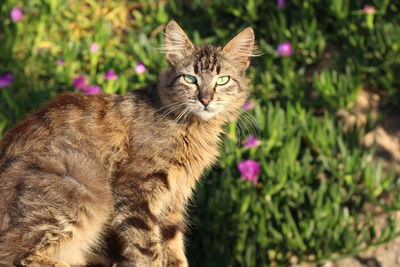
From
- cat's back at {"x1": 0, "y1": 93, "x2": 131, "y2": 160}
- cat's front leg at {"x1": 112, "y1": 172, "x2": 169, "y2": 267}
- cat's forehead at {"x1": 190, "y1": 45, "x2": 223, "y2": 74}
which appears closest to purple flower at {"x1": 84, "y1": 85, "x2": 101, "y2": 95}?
cat's back at {"x1": 0, "y1": 93, "x2": 131, "y2": 160}

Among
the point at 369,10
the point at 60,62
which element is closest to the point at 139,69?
the point at 60,62

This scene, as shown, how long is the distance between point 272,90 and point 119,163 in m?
2.37

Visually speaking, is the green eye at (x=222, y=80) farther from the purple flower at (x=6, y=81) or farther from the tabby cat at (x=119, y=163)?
the purple flower at (x=6, y=81)

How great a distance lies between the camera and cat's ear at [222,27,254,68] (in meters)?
3.64

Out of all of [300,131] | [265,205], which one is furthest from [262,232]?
[300,131]

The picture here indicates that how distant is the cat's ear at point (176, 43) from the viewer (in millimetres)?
3598

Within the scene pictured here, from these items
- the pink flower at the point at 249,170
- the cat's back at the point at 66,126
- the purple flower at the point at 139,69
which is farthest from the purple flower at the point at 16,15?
the pink flower at the point at 249,170

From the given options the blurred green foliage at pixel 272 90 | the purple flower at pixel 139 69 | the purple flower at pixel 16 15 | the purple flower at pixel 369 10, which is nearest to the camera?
the blurred green foliage at pixel 272 90

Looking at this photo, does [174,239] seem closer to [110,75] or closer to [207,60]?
[207,60]

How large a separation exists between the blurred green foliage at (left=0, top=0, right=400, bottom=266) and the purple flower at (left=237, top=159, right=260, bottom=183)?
121 mm

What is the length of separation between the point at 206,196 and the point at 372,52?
2069 millimetres

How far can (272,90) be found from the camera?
5.33 meters

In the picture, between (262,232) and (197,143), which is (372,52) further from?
(197,143)

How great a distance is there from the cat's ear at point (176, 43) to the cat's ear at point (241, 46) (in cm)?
23
